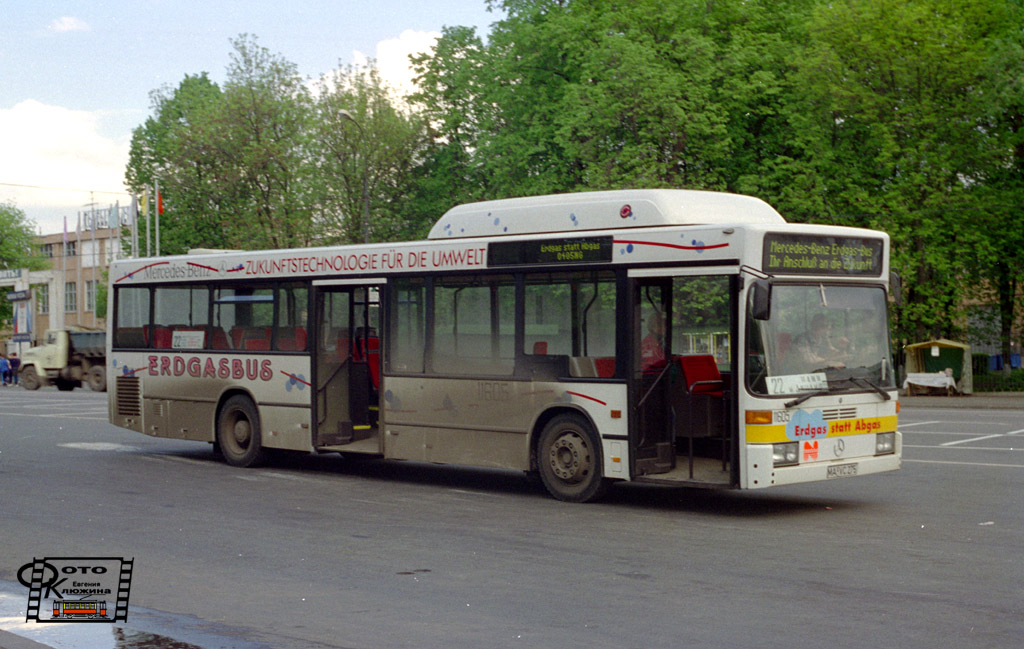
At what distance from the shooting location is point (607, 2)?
1617 inches

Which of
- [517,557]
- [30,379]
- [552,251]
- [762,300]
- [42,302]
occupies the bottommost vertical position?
[517,557]

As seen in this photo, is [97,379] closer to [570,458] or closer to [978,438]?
[978,438]

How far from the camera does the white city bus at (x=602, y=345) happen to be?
11.3 metres

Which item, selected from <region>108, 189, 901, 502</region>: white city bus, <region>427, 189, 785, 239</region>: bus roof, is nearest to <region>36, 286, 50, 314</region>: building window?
<region>108, 189, 901, 502</region>: white city bus

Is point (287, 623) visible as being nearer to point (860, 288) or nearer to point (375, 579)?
point (375, 579)

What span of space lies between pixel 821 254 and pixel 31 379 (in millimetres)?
45190

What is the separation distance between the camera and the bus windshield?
11.1m

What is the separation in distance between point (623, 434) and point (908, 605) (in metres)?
4.65

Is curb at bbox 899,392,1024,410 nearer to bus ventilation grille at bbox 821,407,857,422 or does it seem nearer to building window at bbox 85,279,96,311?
bus ventilation grille at bbox 821,407,857,422

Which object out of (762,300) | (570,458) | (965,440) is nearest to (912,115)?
(965,440)

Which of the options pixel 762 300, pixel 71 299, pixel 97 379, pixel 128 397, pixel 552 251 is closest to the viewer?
pixel 762 300

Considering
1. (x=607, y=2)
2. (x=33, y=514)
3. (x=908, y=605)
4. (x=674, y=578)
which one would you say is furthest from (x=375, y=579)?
(x=607, y=2)

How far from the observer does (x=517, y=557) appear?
922 centimetres

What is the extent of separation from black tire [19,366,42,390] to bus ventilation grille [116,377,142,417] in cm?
3495
